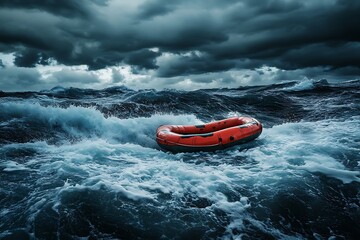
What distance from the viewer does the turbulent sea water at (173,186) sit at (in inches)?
163

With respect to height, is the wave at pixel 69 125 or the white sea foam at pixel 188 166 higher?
the wave at pixel 69 125

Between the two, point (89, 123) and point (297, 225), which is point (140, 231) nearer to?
point (297, 225)

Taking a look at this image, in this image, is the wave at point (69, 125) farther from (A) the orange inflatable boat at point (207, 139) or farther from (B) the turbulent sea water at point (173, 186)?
(A) the orange inflatable boat at point (207, 139)

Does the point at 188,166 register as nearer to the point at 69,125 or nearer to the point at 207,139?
the point at 207,139

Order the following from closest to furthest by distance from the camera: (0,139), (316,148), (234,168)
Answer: (234,168)
(316,148)
(0,139)

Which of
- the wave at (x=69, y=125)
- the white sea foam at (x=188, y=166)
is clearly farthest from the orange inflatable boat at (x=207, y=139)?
the wave at (x=69, y=125)

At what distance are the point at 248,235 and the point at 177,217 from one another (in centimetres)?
118

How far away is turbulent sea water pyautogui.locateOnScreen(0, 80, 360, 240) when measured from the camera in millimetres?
4145

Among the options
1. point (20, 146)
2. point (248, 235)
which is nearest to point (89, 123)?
point (20, 146)

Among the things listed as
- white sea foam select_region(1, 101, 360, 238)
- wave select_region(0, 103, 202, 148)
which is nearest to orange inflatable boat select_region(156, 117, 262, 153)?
white sea foam select_region(1, 101, 360, 238)

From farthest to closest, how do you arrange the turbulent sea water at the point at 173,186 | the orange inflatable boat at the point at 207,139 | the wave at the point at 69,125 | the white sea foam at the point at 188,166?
the wave at the point at 69,125
the orange inflatable boat at the point at 207,139
the white sea foam at the point at 188,166
the turbulent sea water at the point at 173,186

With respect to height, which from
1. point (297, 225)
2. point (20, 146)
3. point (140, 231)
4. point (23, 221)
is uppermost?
point (20, 146)

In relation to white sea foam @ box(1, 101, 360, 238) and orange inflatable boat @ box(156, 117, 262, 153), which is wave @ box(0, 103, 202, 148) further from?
orange inflatable boat @ box(156, 117, 262, 153)

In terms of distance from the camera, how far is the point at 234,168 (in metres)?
6.64
